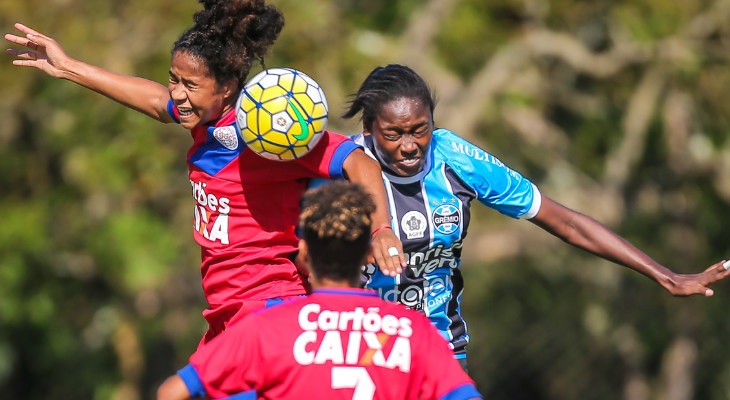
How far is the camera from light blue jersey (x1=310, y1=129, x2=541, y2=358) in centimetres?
488

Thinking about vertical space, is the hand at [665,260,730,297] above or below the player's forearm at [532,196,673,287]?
below

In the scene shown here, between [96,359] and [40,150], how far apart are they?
333 cm

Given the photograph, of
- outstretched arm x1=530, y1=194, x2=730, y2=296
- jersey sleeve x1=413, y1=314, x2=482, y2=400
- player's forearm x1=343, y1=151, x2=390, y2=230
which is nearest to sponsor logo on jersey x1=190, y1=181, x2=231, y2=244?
player's forearm x1=343, y1=151, x2=390, y2=230

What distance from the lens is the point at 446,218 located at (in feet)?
16.1

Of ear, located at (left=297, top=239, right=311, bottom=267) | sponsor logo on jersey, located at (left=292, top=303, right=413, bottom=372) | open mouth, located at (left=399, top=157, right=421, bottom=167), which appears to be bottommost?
sponsor logo on jersey, located at (left=292, top=303, right=413, bottom=372)

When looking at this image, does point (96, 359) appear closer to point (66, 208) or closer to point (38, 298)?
point (38, 298)

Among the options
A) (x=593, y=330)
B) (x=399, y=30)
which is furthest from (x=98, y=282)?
(x=593, y=330)

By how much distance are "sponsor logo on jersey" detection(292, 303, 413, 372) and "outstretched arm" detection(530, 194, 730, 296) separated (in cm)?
167

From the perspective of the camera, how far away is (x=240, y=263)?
4.56 meters

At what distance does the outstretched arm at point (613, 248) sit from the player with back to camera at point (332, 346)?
156 cm

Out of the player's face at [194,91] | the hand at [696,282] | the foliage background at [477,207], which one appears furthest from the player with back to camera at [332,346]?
the foliage background at [477,207]

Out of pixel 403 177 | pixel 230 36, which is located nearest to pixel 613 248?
pixel 403 177

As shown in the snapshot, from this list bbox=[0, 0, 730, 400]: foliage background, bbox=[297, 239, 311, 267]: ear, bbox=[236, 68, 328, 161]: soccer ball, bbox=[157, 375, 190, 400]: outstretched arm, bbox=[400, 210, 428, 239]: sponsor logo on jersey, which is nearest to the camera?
bbox=[157, 375, 190, 400]: outstretched arm

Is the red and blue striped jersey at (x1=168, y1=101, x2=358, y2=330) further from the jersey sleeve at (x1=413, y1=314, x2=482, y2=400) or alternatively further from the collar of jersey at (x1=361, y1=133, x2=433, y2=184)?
the jersey sleeve at (x1=413, y1=314, x2=482, y2=400)
